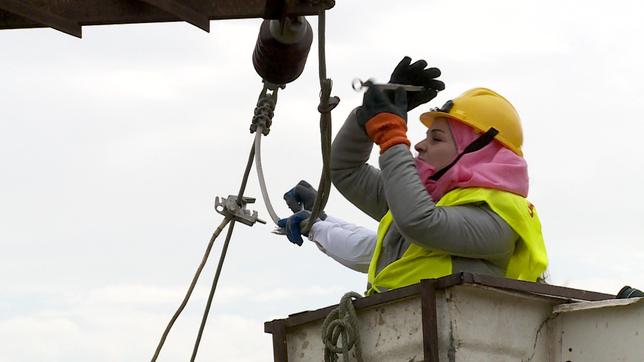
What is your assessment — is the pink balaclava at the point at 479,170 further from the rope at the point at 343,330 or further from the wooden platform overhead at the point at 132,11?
the wooden platform overhead at the point at 132,11

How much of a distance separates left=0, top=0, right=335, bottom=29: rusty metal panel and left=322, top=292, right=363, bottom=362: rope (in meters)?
0.83

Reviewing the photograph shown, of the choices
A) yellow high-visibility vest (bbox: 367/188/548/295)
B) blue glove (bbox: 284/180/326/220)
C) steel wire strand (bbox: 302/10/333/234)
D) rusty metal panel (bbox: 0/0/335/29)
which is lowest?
yellow high-visibility vest (bbox: 367/188/548/295)

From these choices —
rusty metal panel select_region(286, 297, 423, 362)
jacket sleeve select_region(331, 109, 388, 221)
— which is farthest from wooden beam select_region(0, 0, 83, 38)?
jacket sleeve select_region(331, 109, 388, 221)

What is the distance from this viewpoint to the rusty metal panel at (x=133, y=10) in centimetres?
372

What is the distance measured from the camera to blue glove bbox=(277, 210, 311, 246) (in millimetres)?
5133

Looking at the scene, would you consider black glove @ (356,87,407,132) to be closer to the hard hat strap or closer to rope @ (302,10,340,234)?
the hard hat strap

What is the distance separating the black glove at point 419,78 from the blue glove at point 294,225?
79 cm

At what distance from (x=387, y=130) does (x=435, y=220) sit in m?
0.37

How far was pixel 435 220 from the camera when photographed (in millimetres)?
4078

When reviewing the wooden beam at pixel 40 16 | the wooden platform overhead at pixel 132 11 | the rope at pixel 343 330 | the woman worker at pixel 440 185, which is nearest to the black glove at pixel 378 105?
the woman worker at pixel 440 185

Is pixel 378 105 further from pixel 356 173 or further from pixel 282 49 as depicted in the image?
pixel 356 173

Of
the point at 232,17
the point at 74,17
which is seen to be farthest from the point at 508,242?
the point at 74,17

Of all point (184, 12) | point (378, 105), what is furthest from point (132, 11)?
point (378, 105)

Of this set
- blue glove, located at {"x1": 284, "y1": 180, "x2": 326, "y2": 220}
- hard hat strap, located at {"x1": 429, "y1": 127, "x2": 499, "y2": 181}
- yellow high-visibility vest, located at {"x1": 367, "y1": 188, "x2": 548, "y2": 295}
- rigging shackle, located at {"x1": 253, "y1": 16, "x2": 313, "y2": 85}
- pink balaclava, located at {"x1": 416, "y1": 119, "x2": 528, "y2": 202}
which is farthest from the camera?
blue glove, located at {"x1": 284, "y1": 180, "x2": 326, "y2": 220}
